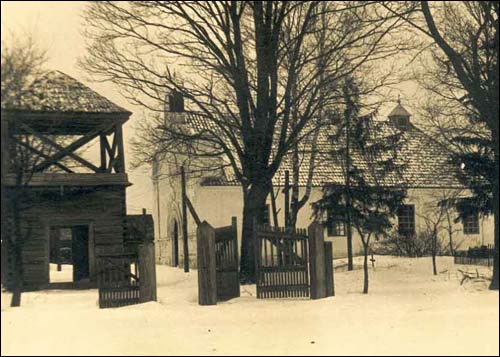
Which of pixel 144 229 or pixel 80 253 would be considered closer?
pixel 144 229

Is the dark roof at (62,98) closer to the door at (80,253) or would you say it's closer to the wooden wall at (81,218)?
the wooden wall at (81,218)

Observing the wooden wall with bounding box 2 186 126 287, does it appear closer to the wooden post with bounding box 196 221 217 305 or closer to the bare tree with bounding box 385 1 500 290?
the wooden post with bounding box 196 221 217 305

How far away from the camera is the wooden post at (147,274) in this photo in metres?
13.5

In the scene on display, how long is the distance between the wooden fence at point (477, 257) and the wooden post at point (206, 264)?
8.51 m

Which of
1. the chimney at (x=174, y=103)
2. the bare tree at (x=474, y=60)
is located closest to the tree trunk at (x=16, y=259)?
the chimney at (x=174, y=103)

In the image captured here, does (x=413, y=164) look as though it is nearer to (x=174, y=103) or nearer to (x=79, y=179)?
(x=174, y=103)

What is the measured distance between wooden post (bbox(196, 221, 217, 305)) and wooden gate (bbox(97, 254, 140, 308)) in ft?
4.18

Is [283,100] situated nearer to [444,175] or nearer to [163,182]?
[163,182]

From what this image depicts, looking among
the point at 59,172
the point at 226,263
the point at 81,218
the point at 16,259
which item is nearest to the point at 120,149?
the point at 59,172

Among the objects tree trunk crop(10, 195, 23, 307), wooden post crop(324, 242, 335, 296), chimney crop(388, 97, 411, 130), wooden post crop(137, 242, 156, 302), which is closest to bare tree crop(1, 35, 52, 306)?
tree trunk crop(10, 195, 23, 307)

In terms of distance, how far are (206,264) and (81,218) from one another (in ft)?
10.4

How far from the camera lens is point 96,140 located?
13.5 meters

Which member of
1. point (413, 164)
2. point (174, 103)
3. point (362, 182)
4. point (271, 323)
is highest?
point (174, 103)

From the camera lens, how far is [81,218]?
1498 cm
